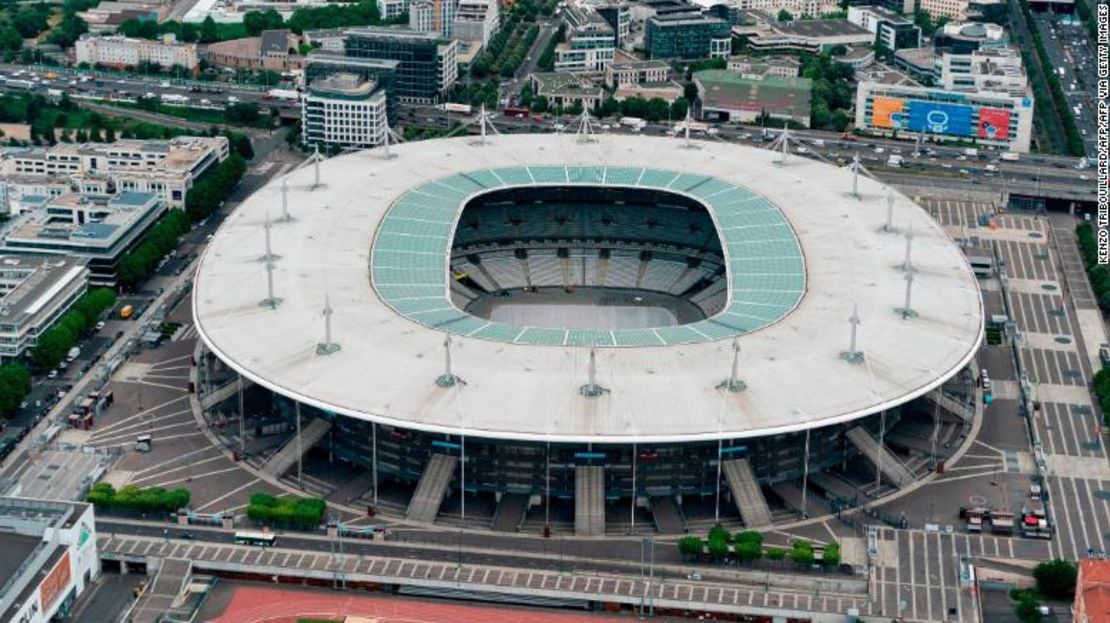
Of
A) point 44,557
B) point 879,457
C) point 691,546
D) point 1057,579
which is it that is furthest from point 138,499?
point 1057,579

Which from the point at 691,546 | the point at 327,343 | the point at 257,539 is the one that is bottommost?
the point at 257,539

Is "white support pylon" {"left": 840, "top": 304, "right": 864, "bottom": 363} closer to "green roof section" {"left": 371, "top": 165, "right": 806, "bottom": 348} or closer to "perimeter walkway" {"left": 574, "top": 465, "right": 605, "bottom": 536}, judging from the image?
"green roof section" {"left": 371, "top": 165, "right": 806, "bottom": 348}

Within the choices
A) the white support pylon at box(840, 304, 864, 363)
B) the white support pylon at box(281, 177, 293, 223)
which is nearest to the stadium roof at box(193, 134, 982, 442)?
the white support pylon at box(840, 304, 864, 363)

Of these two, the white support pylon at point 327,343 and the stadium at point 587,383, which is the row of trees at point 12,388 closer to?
the stadium at point 587,383

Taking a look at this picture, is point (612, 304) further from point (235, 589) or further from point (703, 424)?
point (235, 589)

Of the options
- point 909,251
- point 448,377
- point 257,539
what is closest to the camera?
point 257,539

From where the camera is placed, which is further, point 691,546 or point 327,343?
point 327,343

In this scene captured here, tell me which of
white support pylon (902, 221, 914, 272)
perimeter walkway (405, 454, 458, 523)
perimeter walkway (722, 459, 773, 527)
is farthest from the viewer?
white support pylon (902, 221, 914, 272)

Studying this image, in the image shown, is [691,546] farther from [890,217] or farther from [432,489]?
[890,217]
